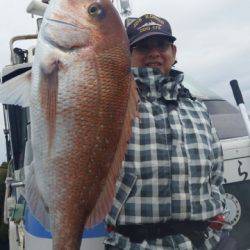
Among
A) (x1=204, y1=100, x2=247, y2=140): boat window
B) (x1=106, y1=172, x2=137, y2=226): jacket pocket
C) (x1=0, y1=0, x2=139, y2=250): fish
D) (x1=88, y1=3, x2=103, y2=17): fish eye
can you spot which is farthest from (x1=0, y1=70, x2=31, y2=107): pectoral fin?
(x1=204, y1=100, x2=247, y2=140): boat window

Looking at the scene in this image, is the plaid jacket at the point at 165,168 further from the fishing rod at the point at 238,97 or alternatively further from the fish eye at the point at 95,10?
the fishing rod at the point at 238,97

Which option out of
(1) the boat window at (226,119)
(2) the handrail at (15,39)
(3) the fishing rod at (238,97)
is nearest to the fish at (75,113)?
(1) the boat window at (226,119)

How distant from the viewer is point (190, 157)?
11.5ft

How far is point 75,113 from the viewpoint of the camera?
245 centimetres

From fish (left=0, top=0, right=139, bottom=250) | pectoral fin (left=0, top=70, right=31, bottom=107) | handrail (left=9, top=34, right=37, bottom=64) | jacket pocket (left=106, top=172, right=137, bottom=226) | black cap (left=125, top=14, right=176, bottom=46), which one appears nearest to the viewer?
fish (left=0, top=0, right=139, bottom=250)

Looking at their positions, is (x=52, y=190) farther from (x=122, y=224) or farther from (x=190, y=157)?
(x=190, y=157)

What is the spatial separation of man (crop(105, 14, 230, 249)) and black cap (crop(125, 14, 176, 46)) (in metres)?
0.01

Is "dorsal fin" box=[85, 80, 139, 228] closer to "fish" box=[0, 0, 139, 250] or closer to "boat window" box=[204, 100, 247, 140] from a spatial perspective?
"fish" box=[0, 0, 139, 250]

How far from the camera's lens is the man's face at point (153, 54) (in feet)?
12.5

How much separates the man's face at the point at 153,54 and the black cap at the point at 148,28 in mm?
42

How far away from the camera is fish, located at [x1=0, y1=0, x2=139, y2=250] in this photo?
2.46m

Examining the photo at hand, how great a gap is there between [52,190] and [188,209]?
1.23 metres

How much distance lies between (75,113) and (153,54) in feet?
5.04

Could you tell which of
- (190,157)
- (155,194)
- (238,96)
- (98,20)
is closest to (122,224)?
(155,194)
